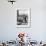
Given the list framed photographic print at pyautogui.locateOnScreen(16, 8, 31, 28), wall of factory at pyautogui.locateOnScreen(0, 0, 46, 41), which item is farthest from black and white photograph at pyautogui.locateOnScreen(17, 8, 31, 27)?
wall of factory at pyautogui.locateOnScreen(0, 0, 46, 41)

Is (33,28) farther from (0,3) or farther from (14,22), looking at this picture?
(0,3)

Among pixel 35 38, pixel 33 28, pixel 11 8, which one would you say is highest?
pixel 11 8

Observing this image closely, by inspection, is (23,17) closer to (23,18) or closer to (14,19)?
(23,18)

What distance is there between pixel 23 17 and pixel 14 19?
1.18ft

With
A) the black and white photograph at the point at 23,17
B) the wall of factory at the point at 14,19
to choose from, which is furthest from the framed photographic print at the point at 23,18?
the wall of factory at the point at 14,19

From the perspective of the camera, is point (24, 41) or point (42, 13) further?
point (42, 13)

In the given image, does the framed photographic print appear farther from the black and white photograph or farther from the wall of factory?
the wall of factory

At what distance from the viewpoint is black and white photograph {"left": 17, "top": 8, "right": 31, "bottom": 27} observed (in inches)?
199

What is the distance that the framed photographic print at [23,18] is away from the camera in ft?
16.6

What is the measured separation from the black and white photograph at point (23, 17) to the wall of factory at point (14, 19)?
154mm

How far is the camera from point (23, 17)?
511cm

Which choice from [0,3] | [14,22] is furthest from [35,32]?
[0,3]

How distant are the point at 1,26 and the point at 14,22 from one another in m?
0.52

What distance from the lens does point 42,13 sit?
510 centimetres
